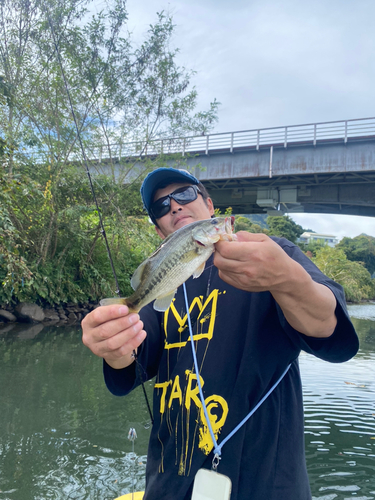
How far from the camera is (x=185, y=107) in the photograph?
18875mm

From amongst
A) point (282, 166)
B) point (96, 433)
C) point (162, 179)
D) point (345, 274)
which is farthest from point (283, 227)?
point (162, 179)

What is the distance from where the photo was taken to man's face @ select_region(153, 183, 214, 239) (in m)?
2.43

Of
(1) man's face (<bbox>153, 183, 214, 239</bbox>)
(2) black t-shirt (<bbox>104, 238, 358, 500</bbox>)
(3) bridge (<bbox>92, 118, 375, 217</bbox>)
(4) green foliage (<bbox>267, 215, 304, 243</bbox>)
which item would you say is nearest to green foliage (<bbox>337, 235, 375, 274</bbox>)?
(4) green foliage (<bbox>267, 215, 304, 243</bbox>)

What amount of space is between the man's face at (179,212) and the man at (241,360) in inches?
20.4

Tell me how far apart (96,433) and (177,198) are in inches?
207

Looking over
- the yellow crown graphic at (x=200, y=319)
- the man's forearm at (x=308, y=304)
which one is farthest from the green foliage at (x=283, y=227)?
the man's forearm at (x=308, y=304)

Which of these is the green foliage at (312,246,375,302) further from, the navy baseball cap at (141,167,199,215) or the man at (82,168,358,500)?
the man at (82,168,358,500)

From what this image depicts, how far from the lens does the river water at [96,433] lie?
4758 mm

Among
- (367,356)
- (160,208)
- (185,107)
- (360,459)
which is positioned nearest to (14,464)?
(160,208)

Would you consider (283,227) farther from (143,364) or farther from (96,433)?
(143,364)

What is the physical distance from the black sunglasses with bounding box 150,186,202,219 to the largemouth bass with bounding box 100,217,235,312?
655 millimetres

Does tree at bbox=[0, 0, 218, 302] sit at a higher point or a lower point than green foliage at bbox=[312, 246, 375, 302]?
higher

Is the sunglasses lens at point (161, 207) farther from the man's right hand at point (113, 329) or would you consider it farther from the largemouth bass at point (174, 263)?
the man's right hand at point (113, 329)

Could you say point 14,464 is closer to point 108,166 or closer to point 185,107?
point 108,166
